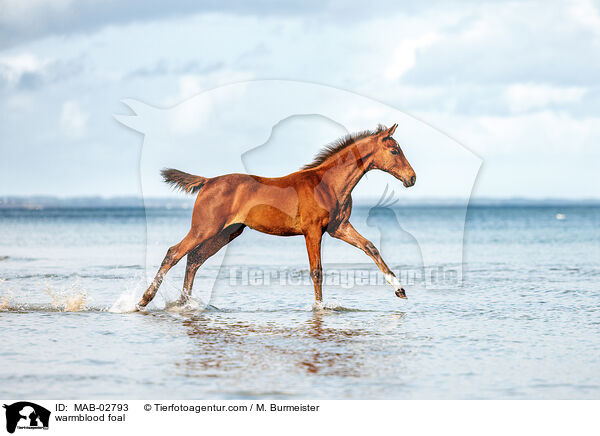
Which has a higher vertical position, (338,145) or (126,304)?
(338,145)

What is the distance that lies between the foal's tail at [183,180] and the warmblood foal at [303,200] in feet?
0.05

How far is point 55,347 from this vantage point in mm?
7988

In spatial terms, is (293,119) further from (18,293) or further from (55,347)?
(18,293)

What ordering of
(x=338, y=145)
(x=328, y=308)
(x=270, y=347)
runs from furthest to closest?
1. (x=328, y=308)
2. (x=338, y=145)
3. (x=270, y=347)

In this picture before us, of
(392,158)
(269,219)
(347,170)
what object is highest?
(392,158)

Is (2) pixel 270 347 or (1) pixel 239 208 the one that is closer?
(2) pixel 270 347

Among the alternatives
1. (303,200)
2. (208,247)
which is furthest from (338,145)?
(208,247)

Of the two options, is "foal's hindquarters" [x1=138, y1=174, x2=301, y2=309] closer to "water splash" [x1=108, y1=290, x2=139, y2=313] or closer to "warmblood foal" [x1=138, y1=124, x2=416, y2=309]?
"warmblood foal" [x1=138, y1=124, x2=416, y2=309]

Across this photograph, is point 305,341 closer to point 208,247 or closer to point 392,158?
point 208,247

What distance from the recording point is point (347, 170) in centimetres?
1055

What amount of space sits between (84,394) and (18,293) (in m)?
8.06

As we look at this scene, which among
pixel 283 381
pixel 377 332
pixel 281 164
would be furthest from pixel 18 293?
pixel 283 381
